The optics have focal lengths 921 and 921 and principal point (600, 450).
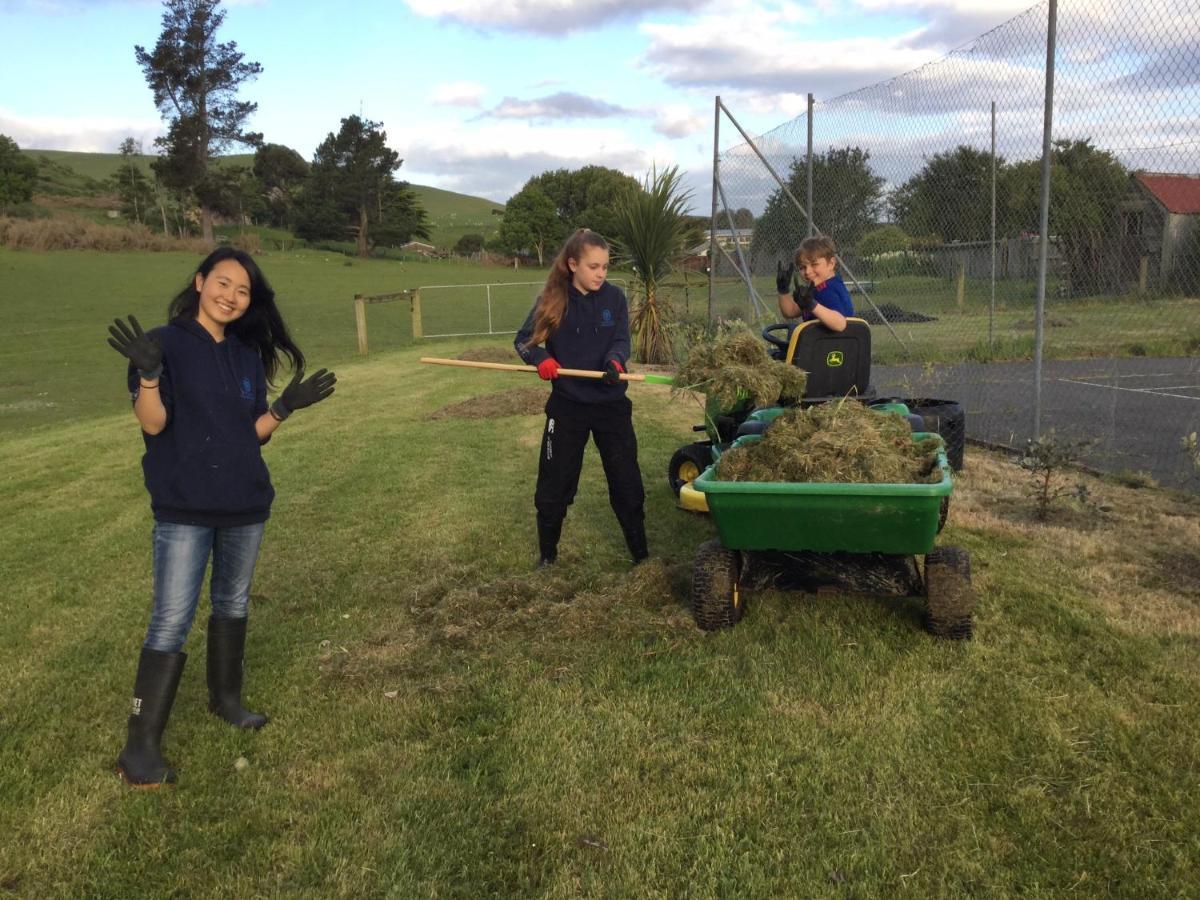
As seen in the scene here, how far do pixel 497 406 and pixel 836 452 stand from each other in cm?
769

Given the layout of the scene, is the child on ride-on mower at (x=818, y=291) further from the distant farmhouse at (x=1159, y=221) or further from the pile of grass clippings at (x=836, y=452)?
the distant farmhouse at (x=1159, y=221)

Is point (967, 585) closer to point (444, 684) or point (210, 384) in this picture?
point (444, 684)

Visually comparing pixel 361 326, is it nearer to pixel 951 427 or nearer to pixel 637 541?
pixel 951 427

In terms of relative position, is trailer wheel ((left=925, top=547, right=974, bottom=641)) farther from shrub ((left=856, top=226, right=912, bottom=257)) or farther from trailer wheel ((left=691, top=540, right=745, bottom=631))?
shrub ((left=856, top=226, right=912, bottom=257))

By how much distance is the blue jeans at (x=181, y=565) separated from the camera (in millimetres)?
3174

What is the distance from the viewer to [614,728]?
3.32 meters

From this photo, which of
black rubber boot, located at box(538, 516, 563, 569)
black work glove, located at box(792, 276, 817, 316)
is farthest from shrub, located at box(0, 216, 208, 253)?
black work glove, located at box(792, 276, 817, 316)

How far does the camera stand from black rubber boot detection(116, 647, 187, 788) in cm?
308

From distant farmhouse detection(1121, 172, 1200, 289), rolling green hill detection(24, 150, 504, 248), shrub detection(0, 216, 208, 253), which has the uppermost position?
rolling green hill detection(24, 150, 504, 248)

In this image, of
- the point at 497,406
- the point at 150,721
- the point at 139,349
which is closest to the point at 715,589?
the point at 150,721

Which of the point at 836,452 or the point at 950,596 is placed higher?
the point at 836,452

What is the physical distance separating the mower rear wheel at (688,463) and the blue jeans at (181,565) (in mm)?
3567

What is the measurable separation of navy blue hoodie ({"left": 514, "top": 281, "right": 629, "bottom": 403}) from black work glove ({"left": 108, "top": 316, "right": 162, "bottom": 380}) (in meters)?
2.16

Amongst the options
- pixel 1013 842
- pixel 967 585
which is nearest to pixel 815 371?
pixel 967 585
